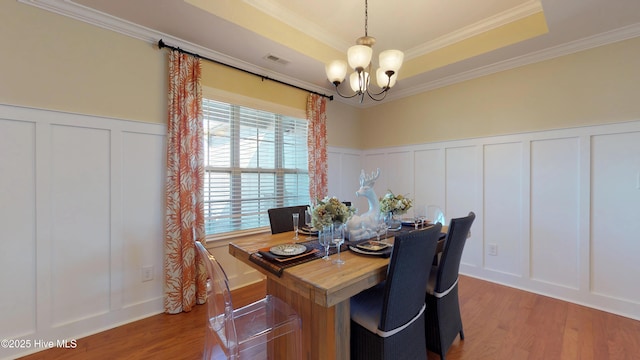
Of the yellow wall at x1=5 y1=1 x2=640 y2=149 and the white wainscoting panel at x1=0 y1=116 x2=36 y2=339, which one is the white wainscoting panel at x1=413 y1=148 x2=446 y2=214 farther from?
the white wainscoting panel at x1=0 y1=116 x2=36 y2=339

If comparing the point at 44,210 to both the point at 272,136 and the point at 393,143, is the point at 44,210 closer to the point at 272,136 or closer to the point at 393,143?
the point at 272,136

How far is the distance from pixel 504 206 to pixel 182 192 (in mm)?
3597

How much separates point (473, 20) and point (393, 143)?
185 cm

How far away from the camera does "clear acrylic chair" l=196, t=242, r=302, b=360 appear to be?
50.8 inches

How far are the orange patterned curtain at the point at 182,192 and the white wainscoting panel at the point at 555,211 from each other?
3.63 metres

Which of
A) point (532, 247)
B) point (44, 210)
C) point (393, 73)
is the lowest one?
point (532, 247)

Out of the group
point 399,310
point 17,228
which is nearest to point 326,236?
point 399,310

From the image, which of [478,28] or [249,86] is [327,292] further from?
[478,28]

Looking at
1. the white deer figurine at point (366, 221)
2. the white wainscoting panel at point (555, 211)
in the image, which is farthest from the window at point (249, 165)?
the white wainscoting panel at point (555, 211)

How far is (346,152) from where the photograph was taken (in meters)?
4.30

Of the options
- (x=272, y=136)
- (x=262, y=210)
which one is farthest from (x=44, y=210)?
(x=272, y=136)

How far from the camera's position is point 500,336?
201 centimetres

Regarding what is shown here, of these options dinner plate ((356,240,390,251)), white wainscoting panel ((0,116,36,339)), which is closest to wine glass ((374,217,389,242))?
dinner plate ((356,240,390,251))

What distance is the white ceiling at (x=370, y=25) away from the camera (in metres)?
2.03
